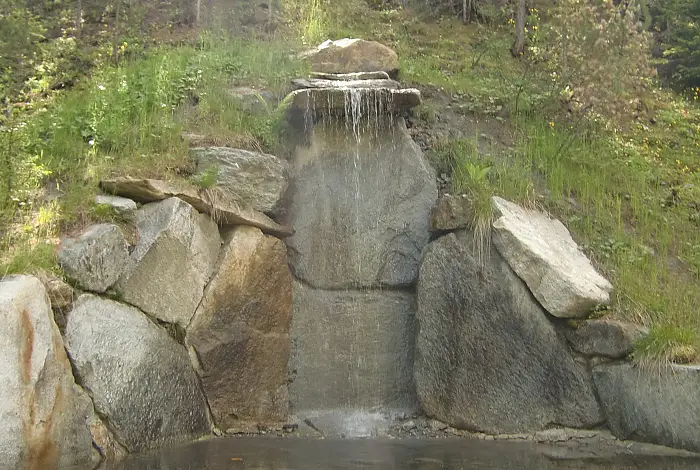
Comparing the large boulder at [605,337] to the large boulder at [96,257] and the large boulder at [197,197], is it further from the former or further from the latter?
the large boulder at [96,257]

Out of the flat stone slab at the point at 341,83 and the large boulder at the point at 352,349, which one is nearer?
the large boulder at the point at 352,349

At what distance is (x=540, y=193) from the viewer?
25.5ft

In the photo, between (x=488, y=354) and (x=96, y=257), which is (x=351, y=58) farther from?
(x=96, y=257)

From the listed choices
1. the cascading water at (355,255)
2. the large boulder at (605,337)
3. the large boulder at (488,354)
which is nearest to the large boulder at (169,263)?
the cascading water at (355,255)

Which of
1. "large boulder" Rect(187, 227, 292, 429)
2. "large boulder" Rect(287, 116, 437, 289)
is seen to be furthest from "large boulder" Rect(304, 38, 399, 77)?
"large boulder" Rect(187, 227, 292, 429)

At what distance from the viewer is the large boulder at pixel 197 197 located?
247 inches

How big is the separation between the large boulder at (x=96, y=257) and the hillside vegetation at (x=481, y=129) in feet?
0.60

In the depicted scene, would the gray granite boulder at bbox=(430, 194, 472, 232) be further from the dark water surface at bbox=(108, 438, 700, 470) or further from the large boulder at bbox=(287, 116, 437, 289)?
the dark water surface at bbox=(108, 438, 700, 470)

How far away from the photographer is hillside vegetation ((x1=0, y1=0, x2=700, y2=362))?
6201 mm

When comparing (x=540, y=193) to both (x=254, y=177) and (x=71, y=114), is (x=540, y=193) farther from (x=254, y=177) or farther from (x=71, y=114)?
(x=71, y=114)

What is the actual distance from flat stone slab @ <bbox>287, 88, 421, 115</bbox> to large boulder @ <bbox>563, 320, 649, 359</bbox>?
3.07m

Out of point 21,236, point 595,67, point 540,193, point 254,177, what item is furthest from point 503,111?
point 21,236

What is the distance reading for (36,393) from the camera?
4.56 metres

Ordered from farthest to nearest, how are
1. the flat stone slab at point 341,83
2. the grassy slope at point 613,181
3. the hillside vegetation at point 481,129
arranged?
the flat stone slab at point 341,83 → the grassy slope at point 613,181 → the hillside vegetation at point 481,129
